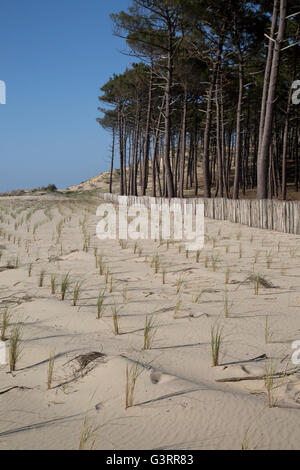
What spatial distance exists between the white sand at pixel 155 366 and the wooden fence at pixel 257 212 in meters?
4.29

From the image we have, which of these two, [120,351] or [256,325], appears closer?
[120,351]

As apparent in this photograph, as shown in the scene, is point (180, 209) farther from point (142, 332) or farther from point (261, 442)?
point (261, 442)

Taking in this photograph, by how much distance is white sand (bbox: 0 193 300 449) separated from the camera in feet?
4.95

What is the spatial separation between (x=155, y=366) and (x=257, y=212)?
27.2 ft

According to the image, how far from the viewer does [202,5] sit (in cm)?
1455

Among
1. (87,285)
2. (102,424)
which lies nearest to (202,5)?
(87,285)

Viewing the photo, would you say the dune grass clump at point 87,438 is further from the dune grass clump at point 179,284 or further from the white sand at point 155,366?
the dune grass clump at point 179,284

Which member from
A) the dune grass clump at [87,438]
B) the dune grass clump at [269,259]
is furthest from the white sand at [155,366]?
the dune grass clump at [269,259]

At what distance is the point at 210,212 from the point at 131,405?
36.4 feet

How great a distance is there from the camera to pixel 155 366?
83.8 inches

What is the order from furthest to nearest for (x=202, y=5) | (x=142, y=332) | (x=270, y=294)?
(x=202, y=5)
(x=270, y=294)
(x=142, y=332)

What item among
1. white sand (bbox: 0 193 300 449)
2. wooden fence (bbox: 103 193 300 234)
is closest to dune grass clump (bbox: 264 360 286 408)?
white sand (bbox: 0 193 300 449)

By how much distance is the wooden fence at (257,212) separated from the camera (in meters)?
8.50

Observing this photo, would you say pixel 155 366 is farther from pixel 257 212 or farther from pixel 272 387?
pixel 257 212
